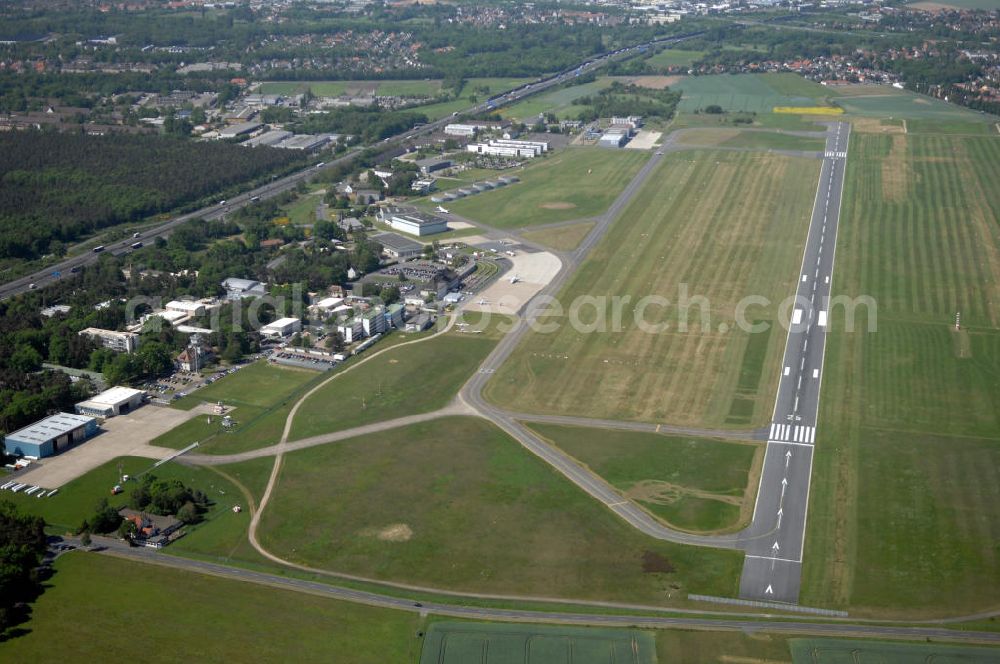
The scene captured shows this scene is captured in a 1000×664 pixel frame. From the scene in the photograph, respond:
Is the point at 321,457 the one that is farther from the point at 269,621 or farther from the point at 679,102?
the point at 679,102

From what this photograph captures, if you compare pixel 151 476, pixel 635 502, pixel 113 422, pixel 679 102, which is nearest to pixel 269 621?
pixel 151 476

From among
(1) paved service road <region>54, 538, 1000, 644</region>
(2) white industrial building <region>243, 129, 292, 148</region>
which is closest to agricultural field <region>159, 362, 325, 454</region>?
(1) paved service road <region>54, 538, 1000, 644</region>

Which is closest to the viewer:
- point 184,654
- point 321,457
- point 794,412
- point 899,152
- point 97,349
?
point 184,654

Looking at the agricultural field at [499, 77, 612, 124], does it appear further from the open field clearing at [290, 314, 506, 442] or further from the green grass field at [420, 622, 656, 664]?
the green grass field at [420, 622, 656, 664]

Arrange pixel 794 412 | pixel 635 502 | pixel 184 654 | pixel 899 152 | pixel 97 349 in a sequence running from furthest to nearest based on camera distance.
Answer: pixel 899 152 → pixel 97 349 → pixel 794 412 → pixel 635 502 → pixel 184 654

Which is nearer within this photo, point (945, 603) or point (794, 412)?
point (945, 603)

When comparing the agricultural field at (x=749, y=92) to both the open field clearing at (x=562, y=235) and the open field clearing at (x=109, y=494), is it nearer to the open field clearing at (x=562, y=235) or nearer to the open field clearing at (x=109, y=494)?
the open field clearing at (x=562, y=235)

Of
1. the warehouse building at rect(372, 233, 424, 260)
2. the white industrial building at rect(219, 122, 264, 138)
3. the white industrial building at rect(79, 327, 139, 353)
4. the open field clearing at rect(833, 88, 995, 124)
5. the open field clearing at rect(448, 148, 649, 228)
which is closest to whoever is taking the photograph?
the white industrial building at rect(79, 327, 139, 353)
